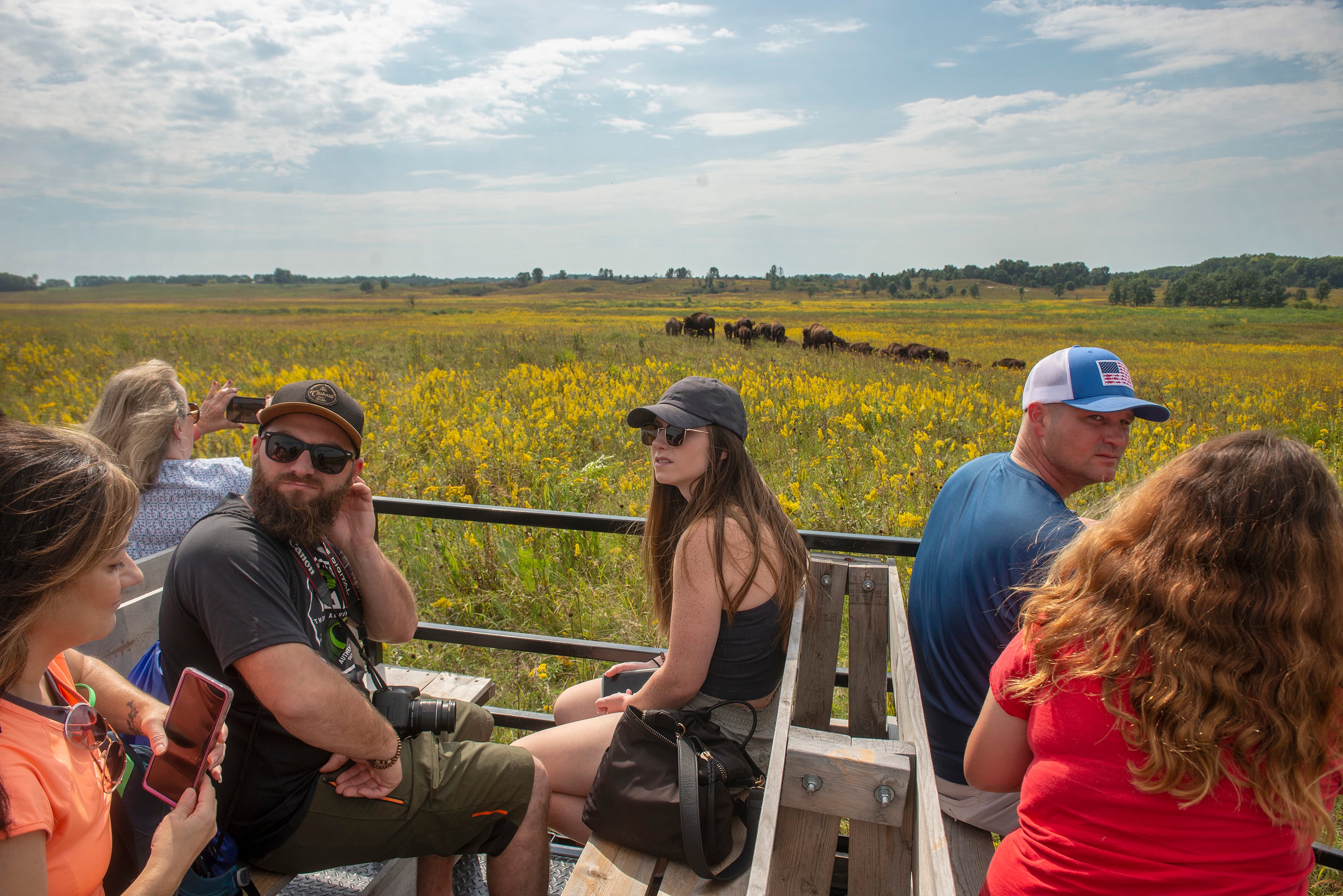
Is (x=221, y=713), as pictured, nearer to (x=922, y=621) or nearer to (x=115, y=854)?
(x=115, y=854)

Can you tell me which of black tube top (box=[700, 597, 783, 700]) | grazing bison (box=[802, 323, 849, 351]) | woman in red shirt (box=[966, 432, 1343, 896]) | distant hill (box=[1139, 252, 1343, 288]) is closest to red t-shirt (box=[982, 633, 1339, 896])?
woman in red shirt (box=[966, 432, 1343, 896])

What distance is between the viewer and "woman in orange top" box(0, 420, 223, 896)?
3.74ft

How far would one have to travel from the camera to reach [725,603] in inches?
85.7

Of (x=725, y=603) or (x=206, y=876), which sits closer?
(x=206, y=876)

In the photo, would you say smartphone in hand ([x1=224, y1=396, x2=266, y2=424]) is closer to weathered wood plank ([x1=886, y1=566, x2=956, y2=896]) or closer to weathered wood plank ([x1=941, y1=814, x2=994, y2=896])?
weathered wood plank ([x1=886, y1=566, x2=956, y2=896])

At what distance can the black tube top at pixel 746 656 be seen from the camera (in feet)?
7.28

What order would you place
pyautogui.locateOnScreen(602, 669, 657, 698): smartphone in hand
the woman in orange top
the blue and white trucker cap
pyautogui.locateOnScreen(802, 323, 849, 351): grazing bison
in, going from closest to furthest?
the woman in orange top < the blue and white trucker cap < pyautogui.locateOnScreen(602, 669, 657, 698): smartphone in hand < pyautogui.locateOnScreen(802, 323, 849, 351): grazing bison

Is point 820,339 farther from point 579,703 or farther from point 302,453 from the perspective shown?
point 302,453

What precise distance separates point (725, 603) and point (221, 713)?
4.19ft

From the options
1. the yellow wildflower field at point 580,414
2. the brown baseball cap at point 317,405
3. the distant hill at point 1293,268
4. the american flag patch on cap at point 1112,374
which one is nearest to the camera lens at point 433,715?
the brown baseball cap at point 317,405

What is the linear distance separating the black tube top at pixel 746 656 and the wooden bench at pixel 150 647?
0.82 meters

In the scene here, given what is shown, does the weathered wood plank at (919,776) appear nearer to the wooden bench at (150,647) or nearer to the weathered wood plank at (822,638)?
the weathered wood plank at (822,638)

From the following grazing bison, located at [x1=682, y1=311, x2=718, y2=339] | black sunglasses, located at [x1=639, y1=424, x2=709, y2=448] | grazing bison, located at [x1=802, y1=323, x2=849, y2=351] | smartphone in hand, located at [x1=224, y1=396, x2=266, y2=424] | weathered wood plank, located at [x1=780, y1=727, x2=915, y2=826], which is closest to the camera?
weathered wood plank, located at [x1=780, y1=727, x2=915, y2=826]

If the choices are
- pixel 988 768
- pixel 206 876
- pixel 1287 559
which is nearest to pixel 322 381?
pixel 206 876
